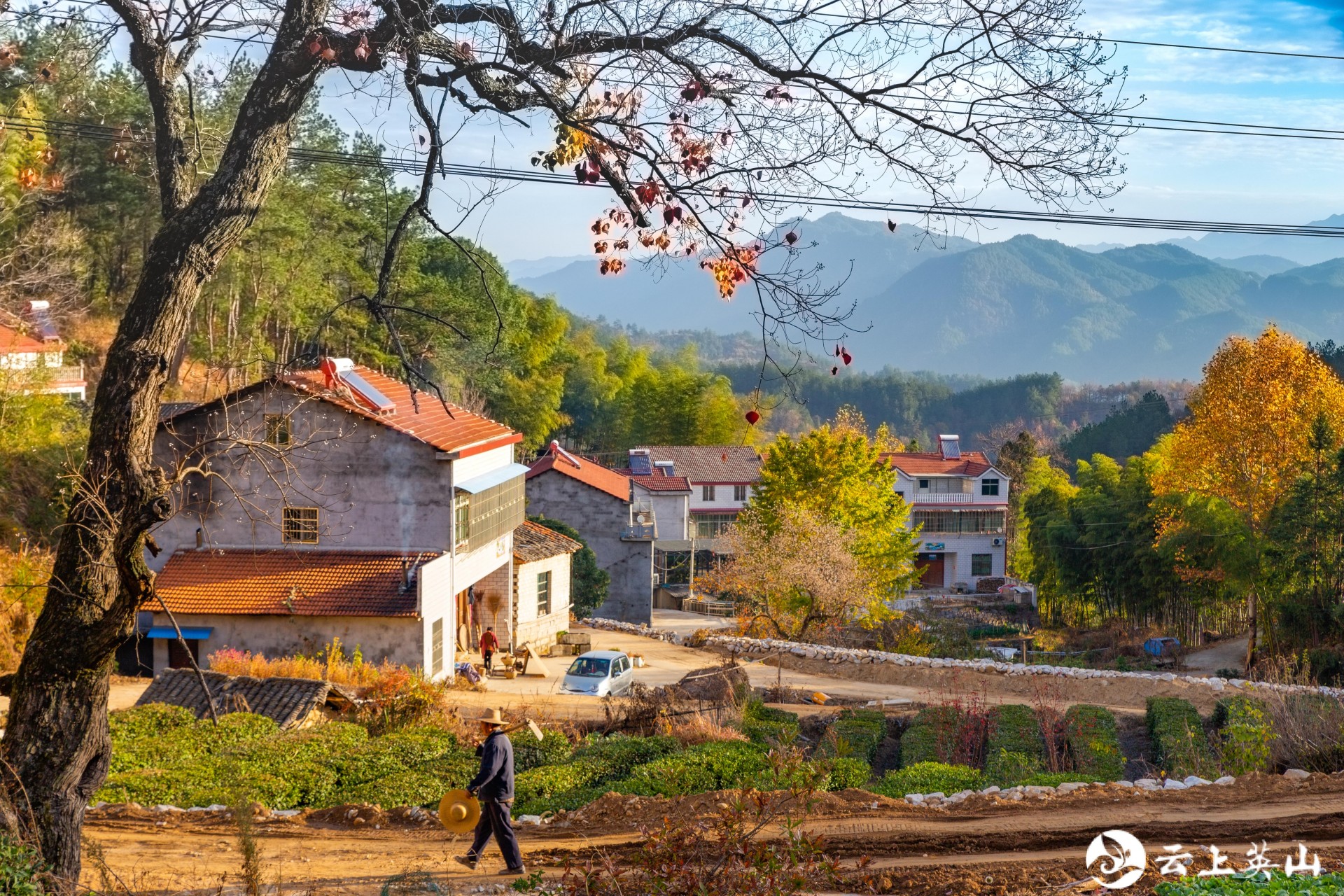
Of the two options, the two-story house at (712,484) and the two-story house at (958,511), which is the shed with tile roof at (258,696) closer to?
the two-story house at (712,484)

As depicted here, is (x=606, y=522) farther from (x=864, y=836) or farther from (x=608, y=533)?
(x=864, y=836)

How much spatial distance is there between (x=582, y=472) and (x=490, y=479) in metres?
20.4

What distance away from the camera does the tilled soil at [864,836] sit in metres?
9.05

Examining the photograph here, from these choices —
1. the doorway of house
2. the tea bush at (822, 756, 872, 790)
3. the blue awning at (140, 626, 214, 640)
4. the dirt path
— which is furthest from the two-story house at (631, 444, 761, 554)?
the tea bush at (822, 756, 872, 790)

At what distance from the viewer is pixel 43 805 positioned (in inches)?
267

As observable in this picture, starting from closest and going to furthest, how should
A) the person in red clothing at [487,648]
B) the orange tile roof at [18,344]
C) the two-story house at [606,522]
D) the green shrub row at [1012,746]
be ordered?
the green shrub row at [1012,746] → the person in red clothing at [487,648] → the orange tile roof at [18,344] → the two-story house at [606,522]

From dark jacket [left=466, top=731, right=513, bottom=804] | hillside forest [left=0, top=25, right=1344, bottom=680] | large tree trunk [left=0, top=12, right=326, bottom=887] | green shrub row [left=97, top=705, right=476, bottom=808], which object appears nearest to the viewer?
large tree trunk [left=0, top=12, right=326, bottom=887]

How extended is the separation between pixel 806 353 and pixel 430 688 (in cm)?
1425

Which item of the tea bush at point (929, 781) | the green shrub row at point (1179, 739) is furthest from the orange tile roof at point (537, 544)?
the tea bush at point (929, 781)

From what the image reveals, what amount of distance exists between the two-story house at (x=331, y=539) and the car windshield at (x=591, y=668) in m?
3.14

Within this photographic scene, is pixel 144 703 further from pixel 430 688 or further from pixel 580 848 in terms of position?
pixel 580 848

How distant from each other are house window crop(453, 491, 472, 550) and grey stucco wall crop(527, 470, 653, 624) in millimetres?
21167

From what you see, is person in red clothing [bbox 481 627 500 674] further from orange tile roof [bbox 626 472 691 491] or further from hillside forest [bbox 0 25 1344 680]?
orange tile roof [bbox 626 472 691 491]

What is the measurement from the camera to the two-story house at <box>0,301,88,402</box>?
29234mm
